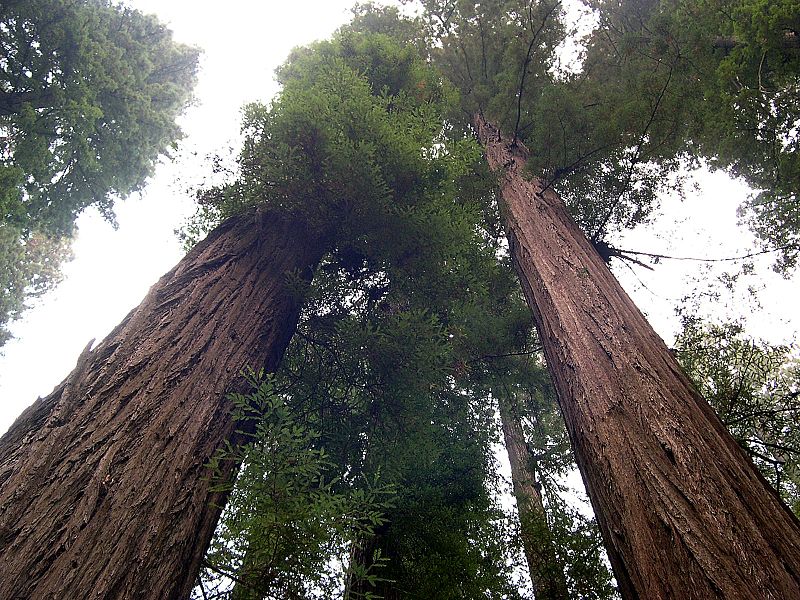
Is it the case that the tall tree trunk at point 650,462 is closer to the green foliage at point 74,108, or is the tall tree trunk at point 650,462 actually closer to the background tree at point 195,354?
the background tree at point 195,354

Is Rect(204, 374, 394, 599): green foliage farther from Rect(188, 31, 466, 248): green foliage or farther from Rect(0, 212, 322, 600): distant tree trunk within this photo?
Rect(188, 31, 466, 248): green foliage

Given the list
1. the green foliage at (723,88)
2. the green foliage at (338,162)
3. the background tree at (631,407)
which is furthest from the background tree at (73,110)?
the green foliage at (723,88)

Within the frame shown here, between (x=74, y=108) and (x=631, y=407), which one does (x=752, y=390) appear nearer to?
(x=631, y=407)

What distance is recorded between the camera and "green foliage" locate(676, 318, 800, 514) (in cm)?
372

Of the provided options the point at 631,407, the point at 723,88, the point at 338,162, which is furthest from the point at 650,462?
the point at 723,88

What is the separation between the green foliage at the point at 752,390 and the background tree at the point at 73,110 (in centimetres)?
837

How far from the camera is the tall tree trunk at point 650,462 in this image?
6.79ft

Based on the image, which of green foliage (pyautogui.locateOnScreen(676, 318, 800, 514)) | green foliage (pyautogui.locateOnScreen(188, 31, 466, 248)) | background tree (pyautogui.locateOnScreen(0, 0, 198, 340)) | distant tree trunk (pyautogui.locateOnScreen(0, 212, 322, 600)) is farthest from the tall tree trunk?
background tree (pyautogui.locateOnScreen(0, 0, 198, 340))

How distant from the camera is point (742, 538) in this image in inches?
82.8

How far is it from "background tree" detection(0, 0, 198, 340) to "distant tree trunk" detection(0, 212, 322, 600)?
487 cm

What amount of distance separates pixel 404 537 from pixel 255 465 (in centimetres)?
253

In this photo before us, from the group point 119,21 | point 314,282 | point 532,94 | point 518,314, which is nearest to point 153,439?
point 314,282

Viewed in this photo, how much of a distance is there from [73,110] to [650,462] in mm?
9306

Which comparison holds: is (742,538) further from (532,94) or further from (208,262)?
(532,94)
